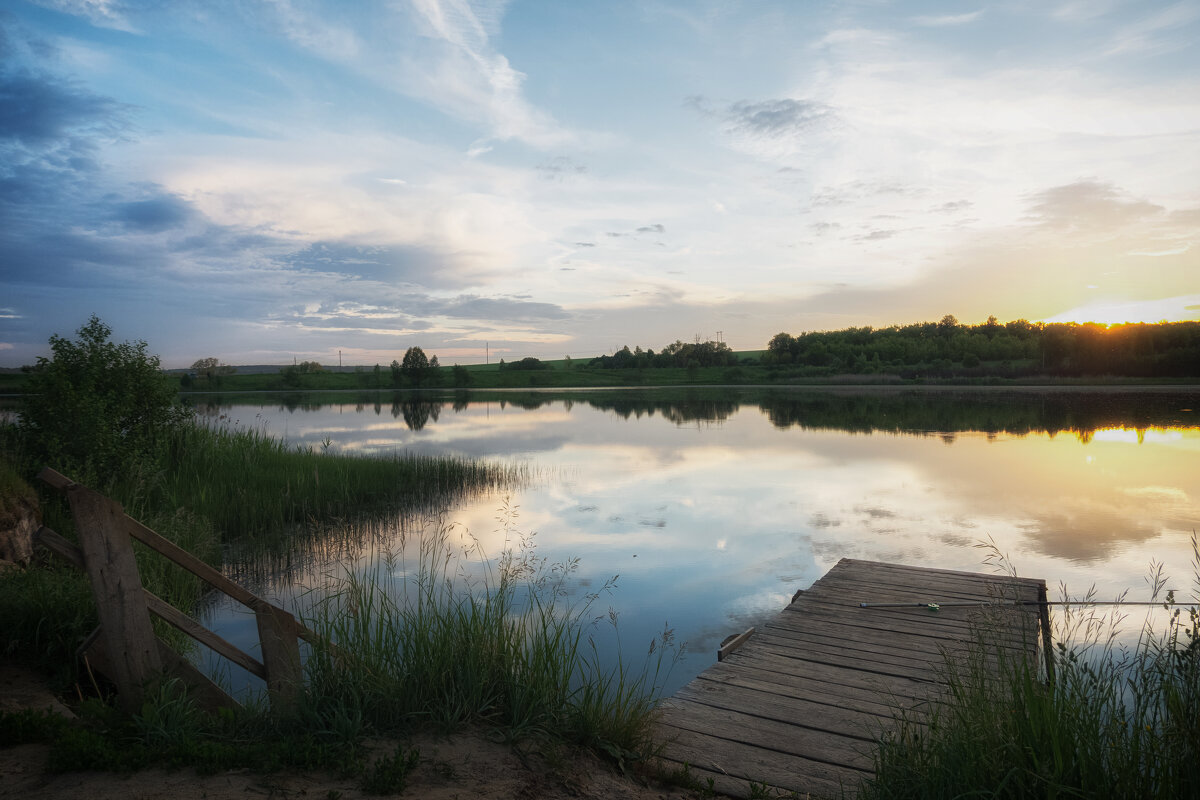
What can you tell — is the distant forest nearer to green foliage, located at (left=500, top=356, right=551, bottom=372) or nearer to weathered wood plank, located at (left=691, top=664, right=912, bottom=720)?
green foliage, located at (left=500, top=356, right=551, bottom=372)

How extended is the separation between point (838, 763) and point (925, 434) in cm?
2673

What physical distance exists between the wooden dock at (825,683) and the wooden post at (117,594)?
313 centimetres

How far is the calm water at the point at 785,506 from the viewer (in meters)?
9.20

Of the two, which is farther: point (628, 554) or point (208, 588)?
point (628, 554)

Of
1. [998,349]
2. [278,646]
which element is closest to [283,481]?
[278,646]

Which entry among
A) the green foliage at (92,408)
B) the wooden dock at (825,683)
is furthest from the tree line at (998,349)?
the green foliage at (92,408)

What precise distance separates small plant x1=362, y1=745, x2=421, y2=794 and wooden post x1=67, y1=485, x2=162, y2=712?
5.03 ft

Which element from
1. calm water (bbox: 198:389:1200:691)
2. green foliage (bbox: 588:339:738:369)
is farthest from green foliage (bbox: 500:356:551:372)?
calm water (bbox: 198:389:1200:691)

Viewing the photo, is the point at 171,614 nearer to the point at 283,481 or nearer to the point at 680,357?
the point at 283,481

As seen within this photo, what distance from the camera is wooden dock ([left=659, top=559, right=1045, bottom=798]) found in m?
3.99

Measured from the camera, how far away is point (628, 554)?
10.8m

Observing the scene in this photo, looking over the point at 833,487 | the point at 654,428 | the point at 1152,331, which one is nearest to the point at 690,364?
the point at 1152,331

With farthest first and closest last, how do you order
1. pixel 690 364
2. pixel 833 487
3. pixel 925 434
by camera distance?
1. pixel 690 364
2. pixel 925 434
3. pixel 833 487

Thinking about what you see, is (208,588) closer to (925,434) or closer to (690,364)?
(925,434)
